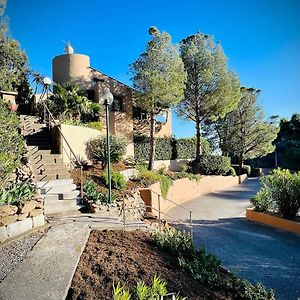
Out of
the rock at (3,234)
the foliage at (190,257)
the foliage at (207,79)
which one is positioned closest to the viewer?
the foliage at (190,257)

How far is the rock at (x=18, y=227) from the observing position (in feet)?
18.1

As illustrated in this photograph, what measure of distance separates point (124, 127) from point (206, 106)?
6.97m

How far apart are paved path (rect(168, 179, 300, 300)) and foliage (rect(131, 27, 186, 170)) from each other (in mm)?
6944

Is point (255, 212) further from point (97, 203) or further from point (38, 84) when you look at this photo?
point (38, 84)

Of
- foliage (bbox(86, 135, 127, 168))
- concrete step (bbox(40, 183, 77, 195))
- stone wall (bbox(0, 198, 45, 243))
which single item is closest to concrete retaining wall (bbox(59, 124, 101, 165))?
foliage (bbox(86, 135, 127, 168))

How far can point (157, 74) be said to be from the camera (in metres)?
16.5

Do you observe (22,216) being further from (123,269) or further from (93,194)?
(123,269)

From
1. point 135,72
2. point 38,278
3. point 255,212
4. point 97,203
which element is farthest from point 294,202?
point 135,72

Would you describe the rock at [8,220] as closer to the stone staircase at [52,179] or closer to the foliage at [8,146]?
the foliage at [8,146]

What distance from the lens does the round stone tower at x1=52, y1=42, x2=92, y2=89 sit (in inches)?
763

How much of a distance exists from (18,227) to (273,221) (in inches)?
349

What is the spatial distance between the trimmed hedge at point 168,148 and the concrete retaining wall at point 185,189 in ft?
11.9

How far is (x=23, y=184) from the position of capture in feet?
23.0

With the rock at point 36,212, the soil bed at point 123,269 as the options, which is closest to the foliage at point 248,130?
the soil bed at point 123,269
